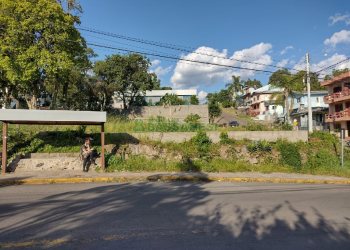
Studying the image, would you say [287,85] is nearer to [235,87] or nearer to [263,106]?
[263,106]

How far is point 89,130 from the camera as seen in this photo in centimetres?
2228

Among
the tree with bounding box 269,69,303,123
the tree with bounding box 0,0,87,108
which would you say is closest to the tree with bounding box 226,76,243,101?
the tree with bounding box 269,69,303,123

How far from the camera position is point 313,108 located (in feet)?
192

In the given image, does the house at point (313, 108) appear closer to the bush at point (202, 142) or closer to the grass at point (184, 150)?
the grass at point (184, 150)

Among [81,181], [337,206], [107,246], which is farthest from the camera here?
[81,181]

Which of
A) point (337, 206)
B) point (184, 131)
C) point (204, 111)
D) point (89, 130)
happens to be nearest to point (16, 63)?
point (89, 130)

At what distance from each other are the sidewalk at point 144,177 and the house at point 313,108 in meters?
37.5

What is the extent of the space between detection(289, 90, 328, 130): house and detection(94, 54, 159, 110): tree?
23.9 metres

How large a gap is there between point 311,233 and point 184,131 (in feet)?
50.8

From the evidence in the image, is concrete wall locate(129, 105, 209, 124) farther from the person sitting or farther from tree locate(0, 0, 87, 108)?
the person sitting

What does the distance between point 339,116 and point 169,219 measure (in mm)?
44392

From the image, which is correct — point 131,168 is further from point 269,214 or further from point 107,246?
point 107,246

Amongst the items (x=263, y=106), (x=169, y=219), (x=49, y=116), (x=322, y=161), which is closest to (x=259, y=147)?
(x=322, y=161)

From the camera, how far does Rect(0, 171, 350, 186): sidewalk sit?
15.1 m
